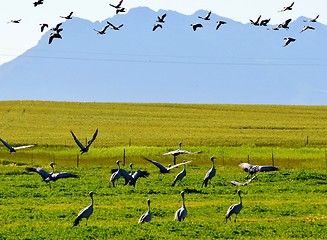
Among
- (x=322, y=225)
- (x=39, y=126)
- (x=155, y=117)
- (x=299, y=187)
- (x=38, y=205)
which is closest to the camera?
(x=322, y=225)

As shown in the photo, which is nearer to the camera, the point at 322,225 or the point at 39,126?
the point at 322,225

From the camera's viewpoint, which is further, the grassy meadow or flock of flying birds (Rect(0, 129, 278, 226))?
flock of flying birds (Rect(0, 129, 278, 226))

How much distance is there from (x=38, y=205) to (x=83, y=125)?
6799 cm

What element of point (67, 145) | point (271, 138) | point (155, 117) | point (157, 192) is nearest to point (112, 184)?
point (157, 192)

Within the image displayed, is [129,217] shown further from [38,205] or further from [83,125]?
[83,125]

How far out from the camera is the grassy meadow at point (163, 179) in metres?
26.4

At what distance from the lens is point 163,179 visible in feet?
148

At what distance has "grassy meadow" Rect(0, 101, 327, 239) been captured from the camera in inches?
1040

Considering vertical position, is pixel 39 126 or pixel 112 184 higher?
pixel 39 126

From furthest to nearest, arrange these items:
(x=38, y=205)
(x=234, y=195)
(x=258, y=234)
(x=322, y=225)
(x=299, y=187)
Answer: (x=299, y=187)
(x=234, y=195)
(x=38, y=205)
(x=322, y=225)
(x=258, y=234)

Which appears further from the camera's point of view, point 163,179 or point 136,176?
point 163,179

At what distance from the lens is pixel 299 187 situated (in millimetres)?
40938

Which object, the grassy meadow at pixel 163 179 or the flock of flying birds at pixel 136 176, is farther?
the flock of flying birds at pixel 136 176

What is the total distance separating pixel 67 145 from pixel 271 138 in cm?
2230
